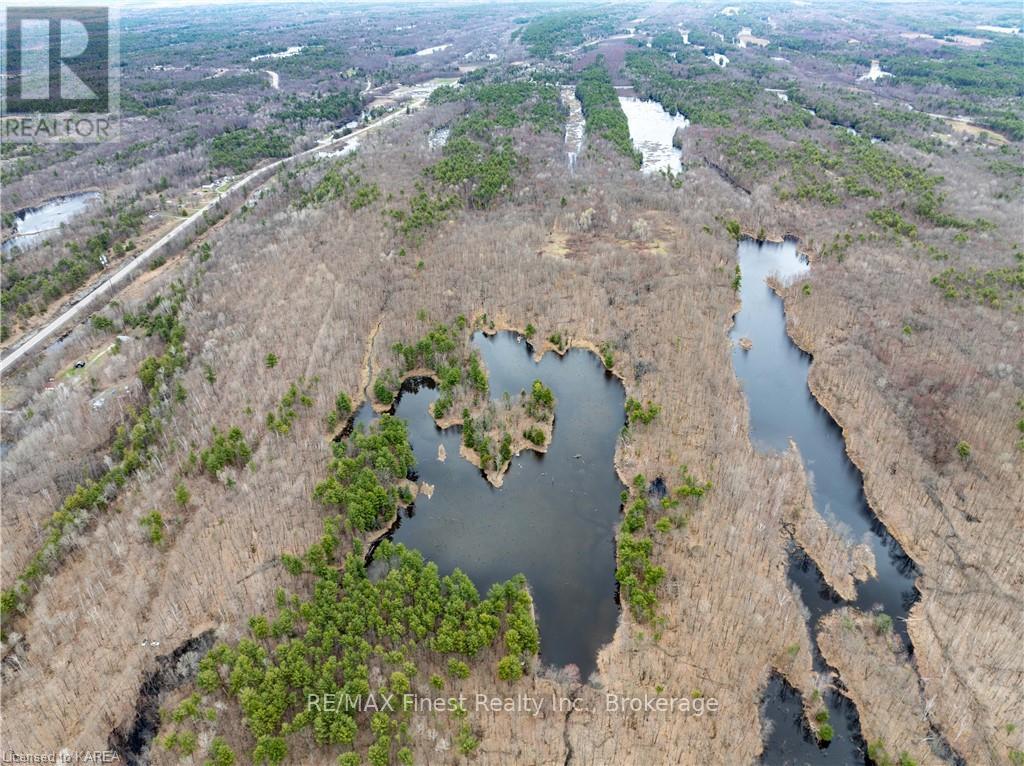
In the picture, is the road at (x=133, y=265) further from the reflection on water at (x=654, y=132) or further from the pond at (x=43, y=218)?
the reflection on water at (x=654, y=132)

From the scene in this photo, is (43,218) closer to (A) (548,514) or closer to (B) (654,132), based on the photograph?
(A) (548,514)

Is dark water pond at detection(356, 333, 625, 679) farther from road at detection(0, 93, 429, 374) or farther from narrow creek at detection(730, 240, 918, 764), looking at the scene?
road at detection(0, 93, 429, 374)

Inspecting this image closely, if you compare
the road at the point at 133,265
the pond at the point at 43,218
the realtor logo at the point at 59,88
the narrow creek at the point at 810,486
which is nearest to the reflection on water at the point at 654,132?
the narrow creek at the point at 810,486

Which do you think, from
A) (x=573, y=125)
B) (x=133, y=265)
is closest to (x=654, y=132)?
(x=573, y=125)

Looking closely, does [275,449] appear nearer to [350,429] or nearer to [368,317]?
[350,429]

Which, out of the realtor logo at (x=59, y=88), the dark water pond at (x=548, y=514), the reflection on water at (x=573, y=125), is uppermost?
the reflection on water at (x=573, y=125)
